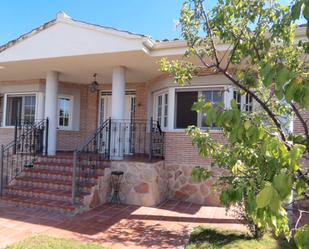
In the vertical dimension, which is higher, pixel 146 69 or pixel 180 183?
pixel 146 69

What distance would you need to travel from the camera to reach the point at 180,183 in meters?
9.29

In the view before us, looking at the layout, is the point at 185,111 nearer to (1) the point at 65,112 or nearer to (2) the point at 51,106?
(2) the point at 51,106

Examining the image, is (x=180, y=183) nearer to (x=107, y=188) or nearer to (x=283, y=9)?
(x=107, y=188)

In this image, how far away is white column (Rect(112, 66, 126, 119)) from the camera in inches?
367

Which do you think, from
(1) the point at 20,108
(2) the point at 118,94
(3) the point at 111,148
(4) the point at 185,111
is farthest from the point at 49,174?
(1) the point at 20,108

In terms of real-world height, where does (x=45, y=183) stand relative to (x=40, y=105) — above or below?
below

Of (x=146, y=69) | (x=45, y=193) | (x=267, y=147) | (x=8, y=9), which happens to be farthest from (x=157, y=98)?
(x=267, y=147)

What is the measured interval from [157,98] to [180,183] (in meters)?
3.32

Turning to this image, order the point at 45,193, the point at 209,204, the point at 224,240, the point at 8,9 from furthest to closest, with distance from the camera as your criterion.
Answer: the point at 8,9
the point at 209,204
the point at 45,193
the point at 224,240

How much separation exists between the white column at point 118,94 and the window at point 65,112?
4.03 metres

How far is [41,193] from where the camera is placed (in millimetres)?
8047

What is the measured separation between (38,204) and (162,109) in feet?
16.3

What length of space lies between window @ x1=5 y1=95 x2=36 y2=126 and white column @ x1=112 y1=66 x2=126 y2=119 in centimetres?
471

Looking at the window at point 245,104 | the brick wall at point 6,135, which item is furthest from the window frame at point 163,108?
the brick wall at point 6,135
